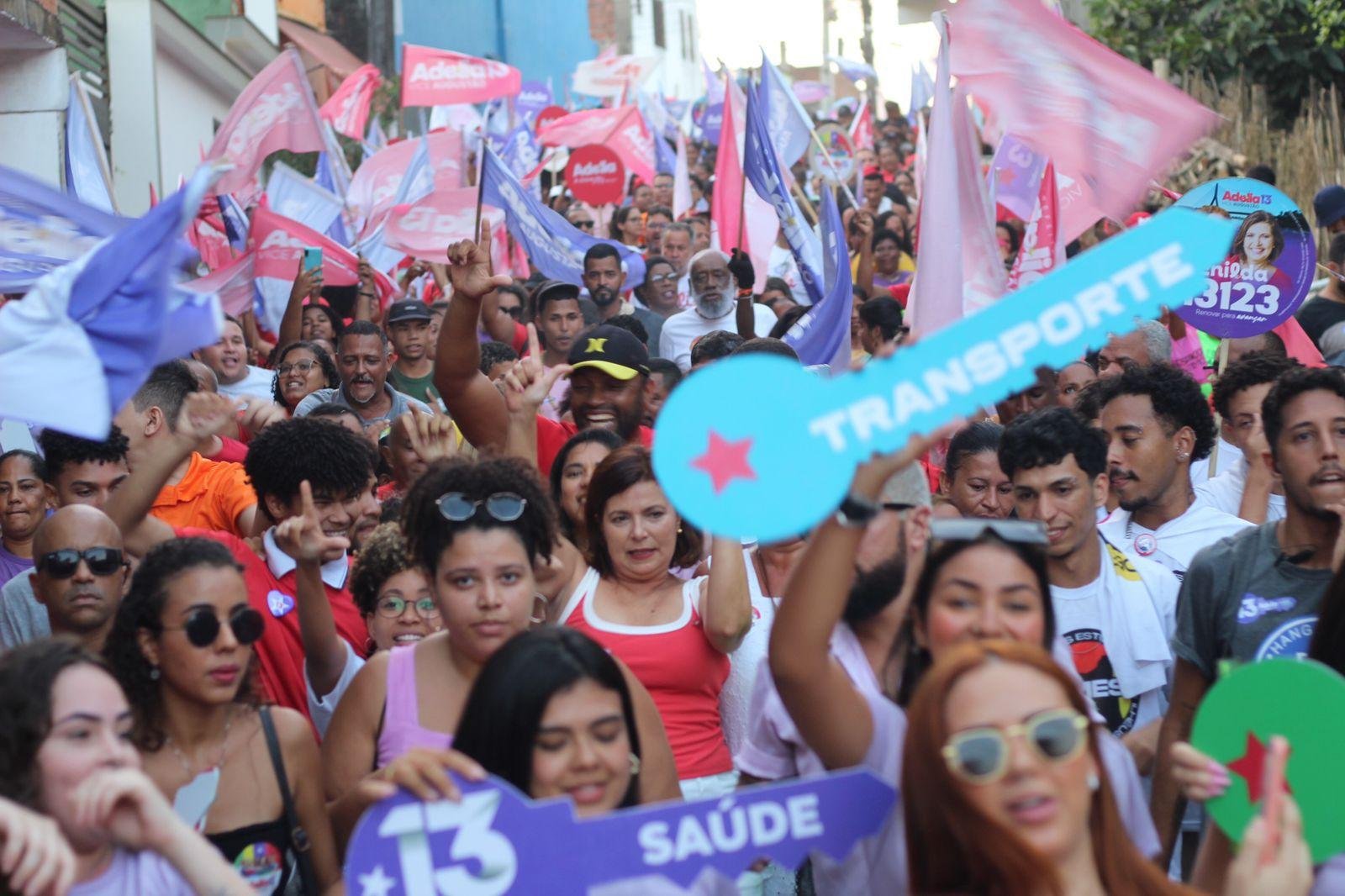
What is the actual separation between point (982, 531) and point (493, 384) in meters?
2.92

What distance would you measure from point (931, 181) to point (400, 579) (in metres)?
2.46

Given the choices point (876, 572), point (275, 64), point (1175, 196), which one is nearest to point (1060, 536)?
point (876, 572)

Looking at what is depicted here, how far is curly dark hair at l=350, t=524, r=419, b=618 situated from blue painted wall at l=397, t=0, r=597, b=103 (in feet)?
91.8

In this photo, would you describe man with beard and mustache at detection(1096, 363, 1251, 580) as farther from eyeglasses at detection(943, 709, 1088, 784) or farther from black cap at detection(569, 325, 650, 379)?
eyeglasses at detection(943, 709, 1088, 784)

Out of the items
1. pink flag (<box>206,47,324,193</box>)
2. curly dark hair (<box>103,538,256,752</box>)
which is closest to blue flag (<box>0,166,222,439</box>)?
curly dark hair (<box>103,538,256,752</box>)

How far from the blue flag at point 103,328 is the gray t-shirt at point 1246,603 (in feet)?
7.71

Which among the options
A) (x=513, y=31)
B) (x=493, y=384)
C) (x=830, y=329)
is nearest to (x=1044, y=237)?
(x=830, y=329)

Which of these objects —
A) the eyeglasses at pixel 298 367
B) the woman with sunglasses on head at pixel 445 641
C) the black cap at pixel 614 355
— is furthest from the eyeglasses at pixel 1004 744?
the eyeglasses at pixel 298 367

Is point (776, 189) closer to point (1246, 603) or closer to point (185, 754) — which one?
point (1246, 603)

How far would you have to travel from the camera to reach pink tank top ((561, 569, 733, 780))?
4195mm

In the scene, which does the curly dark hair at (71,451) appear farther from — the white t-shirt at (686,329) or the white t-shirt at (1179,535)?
the white t-shirt at (686,329)

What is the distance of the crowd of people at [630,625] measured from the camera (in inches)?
101

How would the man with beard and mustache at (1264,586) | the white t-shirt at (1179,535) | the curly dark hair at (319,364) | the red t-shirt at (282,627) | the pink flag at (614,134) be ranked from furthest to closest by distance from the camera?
the pink flag at (614,134), the curly dark hair at (319,364), the white t-shirt at (1179,535), the red t-shirt at (282,627), the man with beard and mustache at (1264,586)

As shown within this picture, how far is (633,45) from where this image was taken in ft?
176
